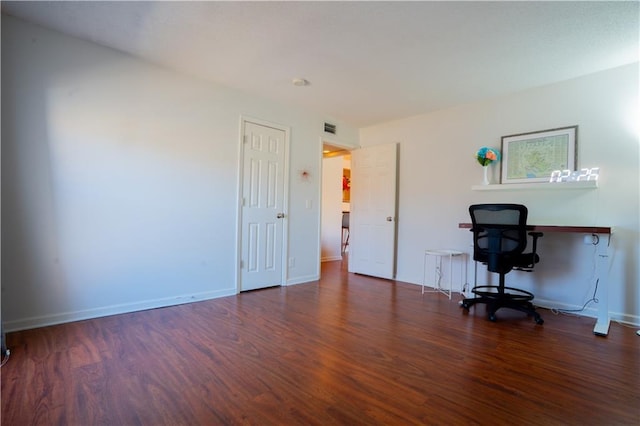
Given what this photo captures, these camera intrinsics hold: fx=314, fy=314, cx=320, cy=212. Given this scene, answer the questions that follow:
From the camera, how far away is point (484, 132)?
3.72m

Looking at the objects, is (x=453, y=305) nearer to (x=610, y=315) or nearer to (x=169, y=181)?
(x=610, y=315)

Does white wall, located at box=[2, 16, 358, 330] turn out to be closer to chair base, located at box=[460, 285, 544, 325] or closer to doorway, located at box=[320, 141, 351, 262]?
chair base, located at box=[460, 285, 544, 325]

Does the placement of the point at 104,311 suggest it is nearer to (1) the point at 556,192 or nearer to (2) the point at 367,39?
(2) the point at 367,39

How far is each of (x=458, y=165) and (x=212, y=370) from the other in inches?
138

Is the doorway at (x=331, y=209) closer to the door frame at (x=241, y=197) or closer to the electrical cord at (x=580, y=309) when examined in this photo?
the door frame at (x=241, y=197)

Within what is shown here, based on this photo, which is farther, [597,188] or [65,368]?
[597,188]

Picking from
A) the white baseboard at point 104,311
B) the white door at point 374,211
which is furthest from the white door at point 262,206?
the white door at point 374,211

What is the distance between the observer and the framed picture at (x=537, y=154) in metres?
3.16

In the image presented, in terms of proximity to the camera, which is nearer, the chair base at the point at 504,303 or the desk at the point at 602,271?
the desk at the point at 602,271

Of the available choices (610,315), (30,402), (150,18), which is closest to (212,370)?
(30,402)

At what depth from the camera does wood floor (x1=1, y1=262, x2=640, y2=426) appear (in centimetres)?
146

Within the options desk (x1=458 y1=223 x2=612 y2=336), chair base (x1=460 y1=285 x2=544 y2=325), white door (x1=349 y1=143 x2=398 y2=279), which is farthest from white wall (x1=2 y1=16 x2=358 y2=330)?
desk (x1=458 y1=223 x2=612 y2=336)

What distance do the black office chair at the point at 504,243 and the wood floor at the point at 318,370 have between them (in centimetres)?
16

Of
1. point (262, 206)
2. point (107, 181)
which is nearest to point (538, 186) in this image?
point (262, 206)
